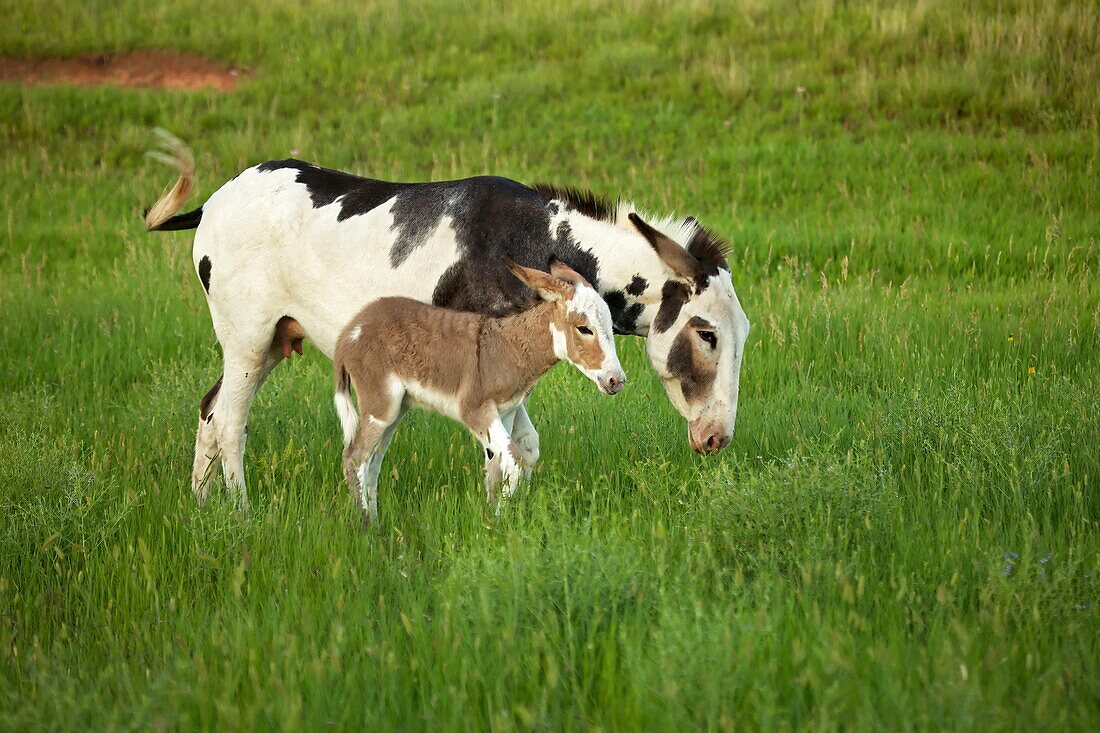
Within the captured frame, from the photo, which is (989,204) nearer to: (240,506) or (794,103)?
(794,103)

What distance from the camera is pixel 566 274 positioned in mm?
5363

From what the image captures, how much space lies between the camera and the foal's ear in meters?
5.27

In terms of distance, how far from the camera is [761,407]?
736cm

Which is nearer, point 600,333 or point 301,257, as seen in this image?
point 600,333

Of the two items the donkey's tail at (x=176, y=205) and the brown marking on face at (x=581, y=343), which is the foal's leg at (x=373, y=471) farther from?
the donkey's tail at (x=176, y=205)

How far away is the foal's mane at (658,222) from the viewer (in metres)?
5.77

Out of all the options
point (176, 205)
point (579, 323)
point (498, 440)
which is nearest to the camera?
point (579, 323)

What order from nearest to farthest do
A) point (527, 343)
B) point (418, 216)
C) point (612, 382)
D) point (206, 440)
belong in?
point (612, 382) < point (527, 343) < point (418, 216) < point (206, 440)

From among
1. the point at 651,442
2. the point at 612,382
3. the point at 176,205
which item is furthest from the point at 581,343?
the point at 176,205

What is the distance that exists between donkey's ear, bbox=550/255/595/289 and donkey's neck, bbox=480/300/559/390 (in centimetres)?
15

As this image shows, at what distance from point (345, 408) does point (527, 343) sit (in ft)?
3.59

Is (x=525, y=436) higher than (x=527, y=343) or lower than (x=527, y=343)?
lower

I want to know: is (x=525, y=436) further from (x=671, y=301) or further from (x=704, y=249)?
(x=704, y=249)

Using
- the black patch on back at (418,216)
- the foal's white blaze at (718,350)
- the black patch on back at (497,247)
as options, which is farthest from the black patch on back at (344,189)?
the foal's white blaze at (718,350)
